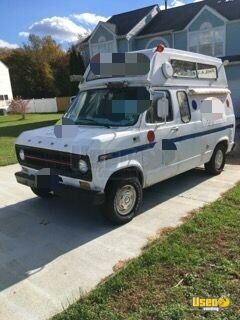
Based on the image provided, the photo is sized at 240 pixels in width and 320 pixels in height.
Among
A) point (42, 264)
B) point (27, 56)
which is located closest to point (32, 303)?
point (42, 264)

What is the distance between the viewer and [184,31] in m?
23.7

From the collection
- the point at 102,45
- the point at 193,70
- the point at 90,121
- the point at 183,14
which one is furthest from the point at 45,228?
the point at 102,45

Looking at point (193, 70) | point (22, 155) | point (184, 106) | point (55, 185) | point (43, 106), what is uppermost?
point (193, 70)

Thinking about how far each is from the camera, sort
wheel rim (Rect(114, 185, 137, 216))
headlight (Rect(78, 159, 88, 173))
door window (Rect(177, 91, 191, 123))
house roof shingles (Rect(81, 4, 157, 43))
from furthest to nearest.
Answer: house roof shingles (Rect(81, 4, 157, 43)), door window (Rect(177, 91, 191, 123)), wheel rim (Rect(114, 185, 137, 216)), headlight (Rect(78, 159, 88, 173))

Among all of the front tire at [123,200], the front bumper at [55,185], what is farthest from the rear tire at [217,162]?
the front bumper at [55,185]

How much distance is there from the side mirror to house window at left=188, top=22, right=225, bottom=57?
18.3 m

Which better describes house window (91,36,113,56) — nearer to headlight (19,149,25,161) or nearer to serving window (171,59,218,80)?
serving window (171,59,218,80)

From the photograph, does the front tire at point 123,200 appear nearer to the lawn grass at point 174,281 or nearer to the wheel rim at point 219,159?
the lawn grass at point 174,281

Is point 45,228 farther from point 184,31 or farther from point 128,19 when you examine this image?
point 128,19

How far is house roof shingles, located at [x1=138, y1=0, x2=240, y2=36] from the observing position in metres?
22.5

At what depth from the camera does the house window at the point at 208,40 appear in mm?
22250

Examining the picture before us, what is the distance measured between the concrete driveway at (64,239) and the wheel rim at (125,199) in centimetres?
25

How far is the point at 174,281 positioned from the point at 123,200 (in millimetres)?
1797

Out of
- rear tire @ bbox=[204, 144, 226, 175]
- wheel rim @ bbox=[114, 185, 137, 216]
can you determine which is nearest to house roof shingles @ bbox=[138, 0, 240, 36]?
rear tire @ bbox=[204, 144, 226, 175]
